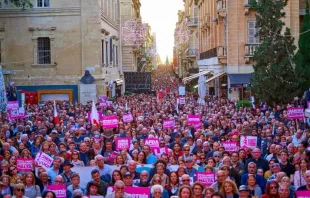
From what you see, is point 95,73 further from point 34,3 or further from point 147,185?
point 147,185

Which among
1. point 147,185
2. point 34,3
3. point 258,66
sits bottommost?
point 147,185

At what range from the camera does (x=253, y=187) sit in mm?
10445

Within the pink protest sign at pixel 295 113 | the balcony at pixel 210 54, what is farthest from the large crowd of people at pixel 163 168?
the balcony at pixel 210 54

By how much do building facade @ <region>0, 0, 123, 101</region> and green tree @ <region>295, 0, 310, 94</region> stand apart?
13.8 meters

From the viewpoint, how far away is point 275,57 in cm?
2709

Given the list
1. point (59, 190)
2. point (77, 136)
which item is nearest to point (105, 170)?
point (59, 190)

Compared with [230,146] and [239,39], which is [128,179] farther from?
[239,39]

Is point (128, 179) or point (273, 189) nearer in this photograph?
point (273, 189)

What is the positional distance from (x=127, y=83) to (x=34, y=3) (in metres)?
19.6

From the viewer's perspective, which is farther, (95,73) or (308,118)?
(95,73)

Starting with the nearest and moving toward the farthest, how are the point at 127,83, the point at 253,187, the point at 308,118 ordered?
the point at 253,187 → the point at 308,118 → the point at 127,83

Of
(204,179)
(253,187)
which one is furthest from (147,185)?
(253,187)

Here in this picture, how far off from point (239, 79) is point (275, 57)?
36.1ft

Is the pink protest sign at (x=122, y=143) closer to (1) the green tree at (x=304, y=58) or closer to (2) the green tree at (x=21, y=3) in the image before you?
(1) the green tree at (x=304, y=58)
